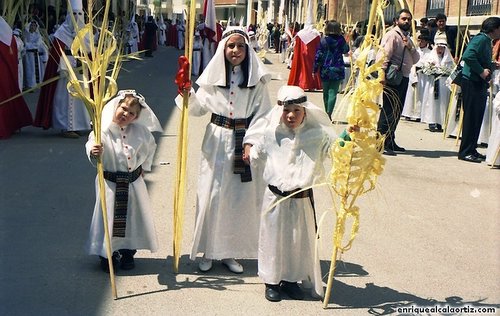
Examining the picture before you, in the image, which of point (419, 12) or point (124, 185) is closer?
point (124, 185)

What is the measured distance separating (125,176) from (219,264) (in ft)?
3.20

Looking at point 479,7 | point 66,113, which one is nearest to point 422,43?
point 66,113

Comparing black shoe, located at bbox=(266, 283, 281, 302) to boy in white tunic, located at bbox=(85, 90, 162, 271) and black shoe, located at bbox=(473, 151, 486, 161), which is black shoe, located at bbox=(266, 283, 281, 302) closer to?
boy in white tunic, located at bbox=(85, 90, 162, 271)

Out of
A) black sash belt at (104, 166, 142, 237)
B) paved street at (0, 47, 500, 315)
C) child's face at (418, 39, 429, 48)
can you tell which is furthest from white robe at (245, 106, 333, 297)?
child's face at (418, 39, 429, 48)

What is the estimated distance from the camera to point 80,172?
693cm

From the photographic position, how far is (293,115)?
A: 12.3 ft

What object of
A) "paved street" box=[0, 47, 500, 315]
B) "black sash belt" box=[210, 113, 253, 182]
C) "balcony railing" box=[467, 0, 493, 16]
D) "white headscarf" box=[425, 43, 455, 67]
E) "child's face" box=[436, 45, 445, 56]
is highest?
"balcony railing" box=[467, 0, 493, 16]

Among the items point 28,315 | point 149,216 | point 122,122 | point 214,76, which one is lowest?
point 28,315

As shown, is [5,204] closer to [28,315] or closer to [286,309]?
[28,315]

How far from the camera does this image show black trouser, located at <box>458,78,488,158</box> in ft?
26.3

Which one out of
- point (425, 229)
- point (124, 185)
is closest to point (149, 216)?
point (124, 185)

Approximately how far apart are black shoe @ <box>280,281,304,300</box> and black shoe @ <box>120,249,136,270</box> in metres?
1.08

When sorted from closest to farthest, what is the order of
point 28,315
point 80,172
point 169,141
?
point 28,315 < point 80,172 < point 169,141

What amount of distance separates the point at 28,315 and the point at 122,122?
134 cm
